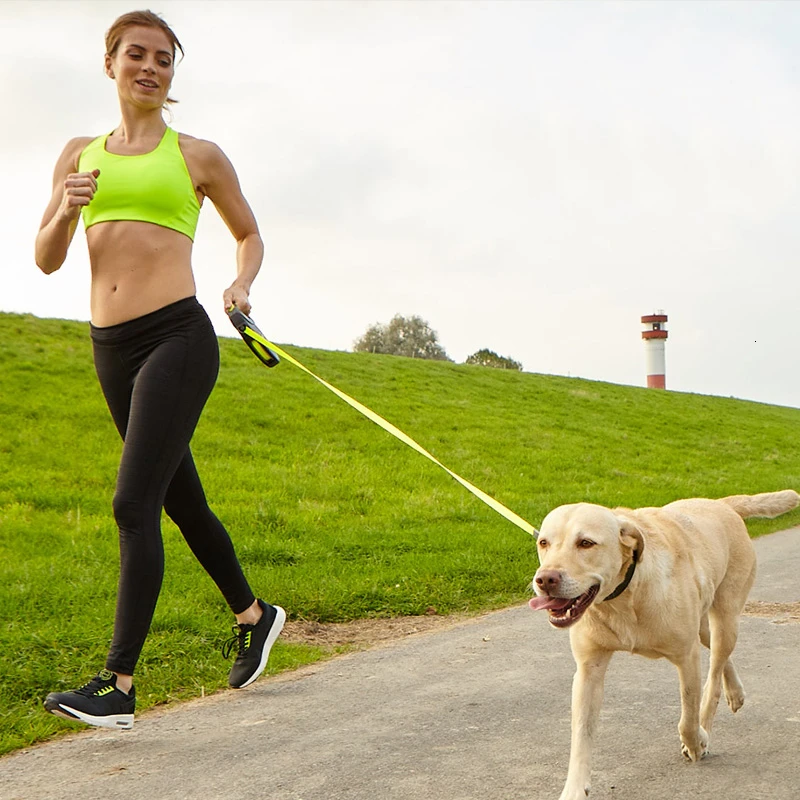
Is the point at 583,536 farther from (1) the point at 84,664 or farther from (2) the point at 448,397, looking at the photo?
(2) the point at 448,397

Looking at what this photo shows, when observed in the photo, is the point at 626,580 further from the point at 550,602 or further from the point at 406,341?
the point at 406,341

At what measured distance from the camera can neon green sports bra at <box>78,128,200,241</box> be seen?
4.11 m

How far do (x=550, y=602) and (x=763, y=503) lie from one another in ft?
6.97

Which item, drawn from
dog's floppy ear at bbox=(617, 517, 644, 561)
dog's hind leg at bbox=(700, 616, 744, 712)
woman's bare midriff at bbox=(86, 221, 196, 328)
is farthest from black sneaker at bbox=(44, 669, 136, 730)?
dog's hind leg at bbox=(700, 616, 744, 712)

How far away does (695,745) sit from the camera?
3684 millimetres

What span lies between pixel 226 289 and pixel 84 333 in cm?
1903

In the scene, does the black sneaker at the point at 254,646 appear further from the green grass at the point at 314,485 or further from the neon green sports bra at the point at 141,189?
the neon green sports bra at the point at 141,189

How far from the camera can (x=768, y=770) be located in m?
3.60

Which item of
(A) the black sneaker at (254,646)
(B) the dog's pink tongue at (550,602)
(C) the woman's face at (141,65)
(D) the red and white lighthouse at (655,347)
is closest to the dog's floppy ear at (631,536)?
(B) the dog's pink tongue at (550,602)

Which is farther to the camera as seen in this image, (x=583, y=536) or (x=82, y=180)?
(x=82, y=180)

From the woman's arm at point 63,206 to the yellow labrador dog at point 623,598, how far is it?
7.32ft

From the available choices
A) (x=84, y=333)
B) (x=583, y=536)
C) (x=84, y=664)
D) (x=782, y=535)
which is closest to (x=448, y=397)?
(x=84, y=333)

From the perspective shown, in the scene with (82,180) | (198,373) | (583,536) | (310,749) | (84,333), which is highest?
(84,333)

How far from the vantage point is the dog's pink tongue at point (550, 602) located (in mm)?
3301
